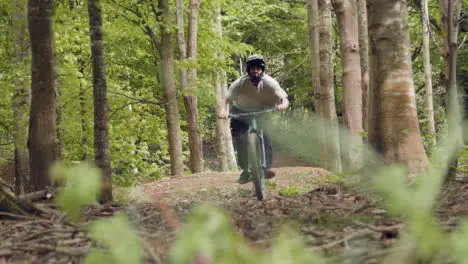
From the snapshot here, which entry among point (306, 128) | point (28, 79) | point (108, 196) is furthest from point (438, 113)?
point (108, 196)

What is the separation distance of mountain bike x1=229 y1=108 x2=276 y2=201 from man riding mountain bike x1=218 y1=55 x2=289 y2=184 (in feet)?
0.75

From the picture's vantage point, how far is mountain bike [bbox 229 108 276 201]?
666 cm

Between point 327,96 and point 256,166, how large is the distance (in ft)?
24.4

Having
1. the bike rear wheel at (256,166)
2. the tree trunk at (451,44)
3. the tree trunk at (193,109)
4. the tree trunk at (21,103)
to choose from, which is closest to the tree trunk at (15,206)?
the bike rear wheel at (256,166)

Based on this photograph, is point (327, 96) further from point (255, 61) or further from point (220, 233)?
point (220, 233)

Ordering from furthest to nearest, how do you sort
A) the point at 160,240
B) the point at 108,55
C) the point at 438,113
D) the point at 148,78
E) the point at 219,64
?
the point at 438,113 → the point at 148,78 → the point at 219,64 → the point at 108,55 → the point at 160,240

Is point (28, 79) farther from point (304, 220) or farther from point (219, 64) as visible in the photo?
point (304, 220)

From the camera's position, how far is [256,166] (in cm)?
682

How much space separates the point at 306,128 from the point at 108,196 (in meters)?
25.6

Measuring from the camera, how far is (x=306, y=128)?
3100cm

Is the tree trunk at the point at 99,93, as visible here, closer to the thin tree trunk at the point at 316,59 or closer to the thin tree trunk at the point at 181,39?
the thin tree trunk at the point at 181,39

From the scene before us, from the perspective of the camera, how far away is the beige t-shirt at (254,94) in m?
7.15

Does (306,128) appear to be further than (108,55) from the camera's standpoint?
Yes

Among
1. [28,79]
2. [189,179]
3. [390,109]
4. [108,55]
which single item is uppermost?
[108,55]
